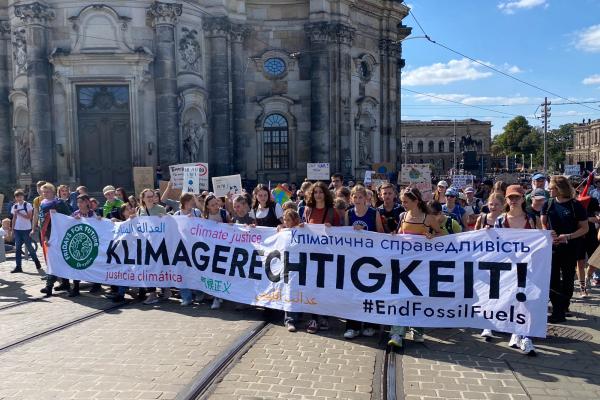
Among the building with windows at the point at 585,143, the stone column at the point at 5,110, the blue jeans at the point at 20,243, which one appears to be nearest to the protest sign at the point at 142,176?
the blue jeans at the point at 20,243

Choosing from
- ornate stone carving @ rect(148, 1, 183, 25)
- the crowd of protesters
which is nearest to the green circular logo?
the crowd of protesters

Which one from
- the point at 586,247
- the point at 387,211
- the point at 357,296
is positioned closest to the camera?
the point at 357,296

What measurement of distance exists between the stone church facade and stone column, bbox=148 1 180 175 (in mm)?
45

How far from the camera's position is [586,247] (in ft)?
33.0

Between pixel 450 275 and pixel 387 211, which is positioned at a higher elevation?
pixel 387 211

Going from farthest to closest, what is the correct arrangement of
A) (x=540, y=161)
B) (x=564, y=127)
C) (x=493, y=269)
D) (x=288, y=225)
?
(x=564, y=127) → (x=540, y=161) → (x=288, y=225) → (x=493, y=269)

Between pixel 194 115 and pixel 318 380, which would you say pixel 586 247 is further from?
pixel 194 115

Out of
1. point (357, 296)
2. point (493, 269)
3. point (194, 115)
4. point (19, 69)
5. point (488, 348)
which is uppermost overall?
point (19, 69)

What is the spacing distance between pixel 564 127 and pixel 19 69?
139150 millimetres

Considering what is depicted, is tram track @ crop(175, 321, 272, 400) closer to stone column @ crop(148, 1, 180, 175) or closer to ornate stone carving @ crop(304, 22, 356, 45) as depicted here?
stone column @ crop(148, 1, 180, 175)

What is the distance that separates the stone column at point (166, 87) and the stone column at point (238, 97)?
378 centimetres

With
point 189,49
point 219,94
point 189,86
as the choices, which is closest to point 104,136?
point 189,86

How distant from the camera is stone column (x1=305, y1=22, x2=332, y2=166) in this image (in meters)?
27.9

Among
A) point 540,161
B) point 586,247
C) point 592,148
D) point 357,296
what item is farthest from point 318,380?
point 592,148
